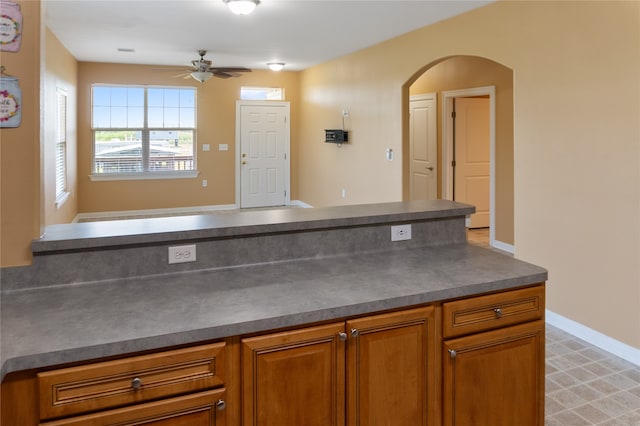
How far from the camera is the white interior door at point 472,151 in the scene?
694cm

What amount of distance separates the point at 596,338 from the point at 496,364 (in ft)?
6.66

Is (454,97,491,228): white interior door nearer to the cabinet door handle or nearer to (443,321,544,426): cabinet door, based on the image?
(443,321,544,426): cabinet door

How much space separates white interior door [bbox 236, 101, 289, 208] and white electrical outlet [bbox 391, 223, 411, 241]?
23.8 feet

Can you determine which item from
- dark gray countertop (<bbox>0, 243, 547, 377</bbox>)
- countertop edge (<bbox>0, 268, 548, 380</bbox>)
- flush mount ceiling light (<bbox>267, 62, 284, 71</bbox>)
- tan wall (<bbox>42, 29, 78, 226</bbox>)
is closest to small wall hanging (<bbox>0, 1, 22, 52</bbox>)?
dark gray countertop (<bbox>0, 243, 547, 377</bbox>)

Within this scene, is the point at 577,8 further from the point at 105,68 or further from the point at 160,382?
the point at 105,68

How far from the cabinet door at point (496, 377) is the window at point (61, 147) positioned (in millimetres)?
5919

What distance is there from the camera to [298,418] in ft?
4.99

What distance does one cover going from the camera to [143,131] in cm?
855

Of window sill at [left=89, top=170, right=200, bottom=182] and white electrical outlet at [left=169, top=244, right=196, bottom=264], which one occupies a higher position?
window sill at [left=89, top=170, right=200, bottom=182]

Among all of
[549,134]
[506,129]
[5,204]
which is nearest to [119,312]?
[5,204]

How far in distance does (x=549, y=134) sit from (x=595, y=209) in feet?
2.36

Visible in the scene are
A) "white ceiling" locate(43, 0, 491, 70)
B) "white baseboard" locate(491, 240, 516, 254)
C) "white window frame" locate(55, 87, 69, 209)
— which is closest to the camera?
"white ceiling" locate(43, 0, 491, 70)

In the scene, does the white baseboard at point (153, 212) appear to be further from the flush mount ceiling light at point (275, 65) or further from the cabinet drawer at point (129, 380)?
the cabinet drawer at point (129, 380)

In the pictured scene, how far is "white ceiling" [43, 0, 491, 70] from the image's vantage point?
4.50 m
